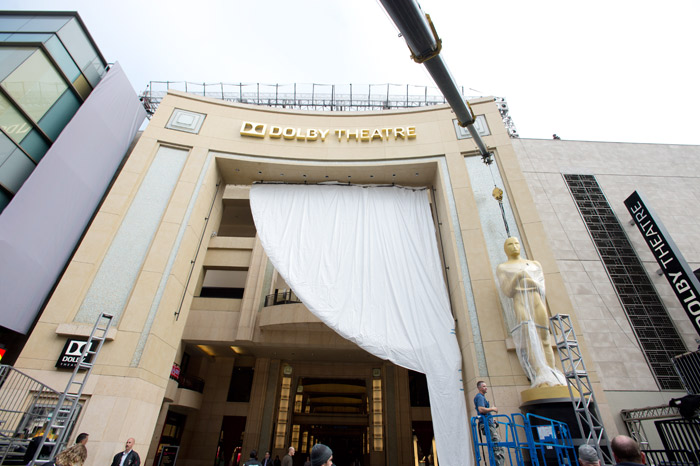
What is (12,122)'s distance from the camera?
35.9ft

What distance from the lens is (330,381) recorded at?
21.8 m

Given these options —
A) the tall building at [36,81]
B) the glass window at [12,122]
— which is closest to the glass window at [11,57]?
the tall building at [36,81]

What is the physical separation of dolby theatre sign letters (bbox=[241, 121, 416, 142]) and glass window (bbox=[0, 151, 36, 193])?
734 centimetres

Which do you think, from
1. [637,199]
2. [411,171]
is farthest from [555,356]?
[637,199]

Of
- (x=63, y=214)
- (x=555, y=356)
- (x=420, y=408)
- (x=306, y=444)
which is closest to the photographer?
(x=555, y=356)

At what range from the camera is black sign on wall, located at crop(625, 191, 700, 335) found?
11.7 meters

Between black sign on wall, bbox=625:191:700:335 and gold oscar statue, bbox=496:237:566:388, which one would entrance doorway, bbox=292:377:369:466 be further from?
black sign on wall, bbox=625:191:700:335

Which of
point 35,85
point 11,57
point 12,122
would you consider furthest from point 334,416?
point 11,57

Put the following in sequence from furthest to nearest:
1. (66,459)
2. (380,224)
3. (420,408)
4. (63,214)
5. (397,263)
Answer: (420,408), (380,224), (397,263), (63,214), (66,459)

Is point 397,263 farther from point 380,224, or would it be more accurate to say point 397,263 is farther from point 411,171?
point 411,171

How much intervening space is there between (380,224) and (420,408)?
11697 mm

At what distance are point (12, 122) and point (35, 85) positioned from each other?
1.82 meters

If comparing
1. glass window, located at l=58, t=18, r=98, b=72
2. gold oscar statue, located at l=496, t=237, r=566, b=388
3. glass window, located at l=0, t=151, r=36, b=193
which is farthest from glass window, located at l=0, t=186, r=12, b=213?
gold oscar statue, located at l=496, t=237, r=566, b=388

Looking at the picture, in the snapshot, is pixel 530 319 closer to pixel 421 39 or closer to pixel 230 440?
pixel 421 39
